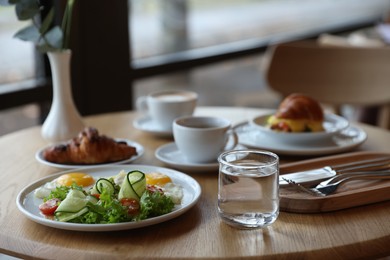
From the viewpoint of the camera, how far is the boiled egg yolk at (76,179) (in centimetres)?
122

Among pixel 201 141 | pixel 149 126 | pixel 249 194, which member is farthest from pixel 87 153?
pixel 249 194

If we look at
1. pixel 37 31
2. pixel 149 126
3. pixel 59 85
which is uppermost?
pixel 37 31

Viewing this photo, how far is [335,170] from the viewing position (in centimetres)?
127

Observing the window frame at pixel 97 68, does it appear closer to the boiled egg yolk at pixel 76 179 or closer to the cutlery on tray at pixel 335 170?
the boiled egg yolk at pixel 76 179

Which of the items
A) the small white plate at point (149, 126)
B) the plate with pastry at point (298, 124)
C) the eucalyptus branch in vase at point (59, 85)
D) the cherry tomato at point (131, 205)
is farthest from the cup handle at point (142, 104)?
the cherry tomato at point (131, 205)

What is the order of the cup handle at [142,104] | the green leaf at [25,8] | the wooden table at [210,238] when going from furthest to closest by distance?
1. the cup handle at [142,104]
2. the green leaf at [25,8]
3. the wooden table at [210,238]

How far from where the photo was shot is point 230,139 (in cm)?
152

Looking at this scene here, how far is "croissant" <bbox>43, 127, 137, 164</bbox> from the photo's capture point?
1.36 metres

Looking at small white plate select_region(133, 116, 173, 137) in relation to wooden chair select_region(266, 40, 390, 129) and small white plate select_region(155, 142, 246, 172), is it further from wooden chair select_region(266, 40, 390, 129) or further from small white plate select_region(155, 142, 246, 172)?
wooden chair select_region(266, 40, 390, 129)

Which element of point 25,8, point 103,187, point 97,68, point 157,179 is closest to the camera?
point 103,187

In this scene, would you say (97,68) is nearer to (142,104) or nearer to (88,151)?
(142,104)

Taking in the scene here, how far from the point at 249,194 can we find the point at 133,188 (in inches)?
7.8

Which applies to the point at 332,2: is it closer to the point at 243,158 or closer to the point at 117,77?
the point at 117,77

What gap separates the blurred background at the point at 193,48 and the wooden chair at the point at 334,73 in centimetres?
74
